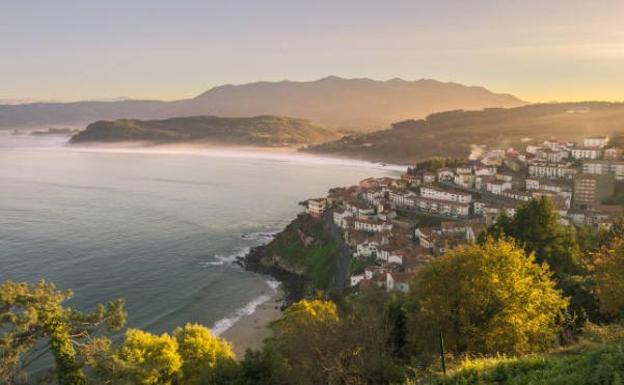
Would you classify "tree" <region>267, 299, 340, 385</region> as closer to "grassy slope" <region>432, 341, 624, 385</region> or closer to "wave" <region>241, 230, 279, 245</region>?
"grassy slope" <region>432, 341, 624, 385</region>

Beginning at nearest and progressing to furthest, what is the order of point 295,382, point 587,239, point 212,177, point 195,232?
Result: 1. point 295,382
2. point 587,239
3. point 195,232
4. point 212,177

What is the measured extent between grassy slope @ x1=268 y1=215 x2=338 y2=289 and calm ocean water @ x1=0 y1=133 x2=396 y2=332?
331cm

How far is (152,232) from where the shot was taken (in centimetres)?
4975

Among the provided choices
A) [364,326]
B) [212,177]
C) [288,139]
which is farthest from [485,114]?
[364,326]

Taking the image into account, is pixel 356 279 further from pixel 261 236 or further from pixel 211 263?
pixel 261 236

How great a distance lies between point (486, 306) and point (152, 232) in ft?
139

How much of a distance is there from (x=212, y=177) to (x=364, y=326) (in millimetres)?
87996

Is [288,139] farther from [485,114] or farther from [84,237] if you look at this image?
[84,237]

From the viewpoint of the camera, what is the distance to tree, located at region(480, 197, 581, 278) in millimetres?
22250

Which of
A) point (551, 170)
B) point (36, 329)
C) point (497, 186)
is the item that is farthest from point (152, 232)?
point (551, 170)

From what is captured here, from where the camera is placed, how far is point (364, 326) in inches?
531

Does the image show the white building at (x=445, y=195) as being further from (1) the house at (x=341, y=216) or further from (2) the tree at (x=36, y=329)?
(2) the tree at (x=36, y=329)

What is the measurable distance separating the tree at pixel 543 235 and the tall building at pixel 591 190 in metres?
22.2

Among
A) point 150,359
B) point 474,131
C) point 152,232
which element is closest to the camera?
point 150,359
